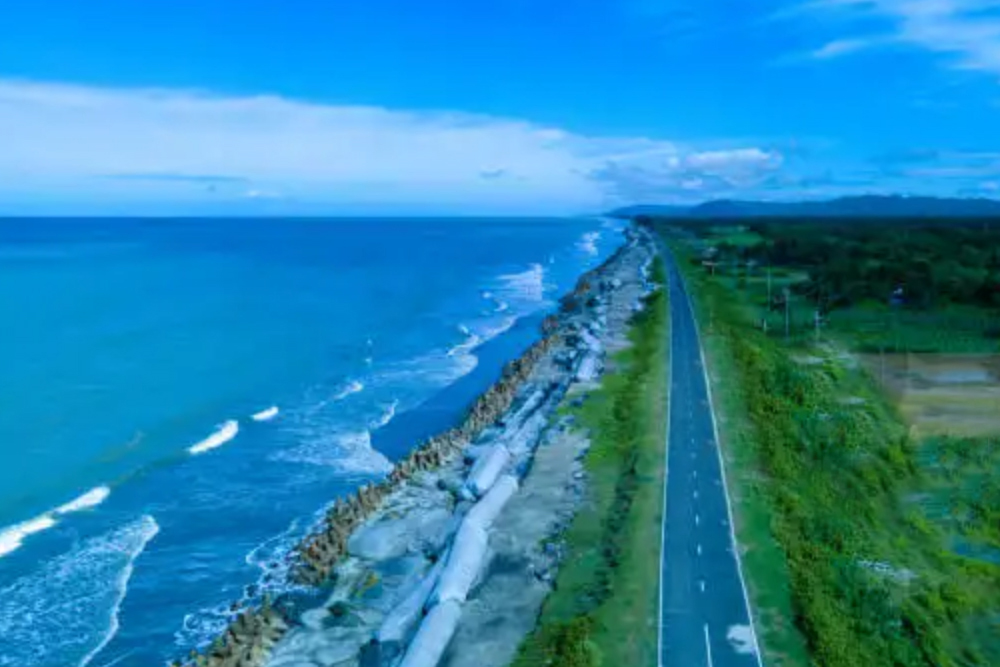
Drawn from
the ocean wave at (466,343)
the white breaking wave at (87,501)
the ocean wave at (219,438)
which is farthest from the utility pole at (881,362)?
the white breaking wave at (87,501)

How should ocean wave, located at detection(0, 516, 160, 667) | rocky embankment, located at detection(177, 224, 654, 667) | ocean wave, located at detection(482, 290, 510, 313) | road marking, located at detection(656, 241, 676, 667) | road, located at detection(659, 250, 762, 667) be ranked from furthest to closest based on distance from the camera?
ocean wave, located at detection(482, 290, 510, 313) → ocean wave, located at detection(0, 516, 160, 667) → rocky embankment, located at detection(177, 224, 654, 667) → road marking, located at detection(656, 241, 676, 667) → road, located at detection(659, 250, 762, 667)

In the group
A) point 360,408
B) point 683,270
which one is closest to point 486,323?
point 360,408

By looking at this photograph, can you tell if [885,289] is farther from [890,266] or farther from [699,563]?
[699,563]

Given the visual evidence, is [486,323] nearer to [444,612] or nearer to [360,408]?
[360,408]

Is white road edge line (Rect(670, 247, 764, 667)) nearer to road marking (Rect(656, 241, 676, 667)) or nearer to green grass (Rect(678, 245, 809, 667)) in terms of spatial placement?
green grass (Rect(678, 245, 809, 667))

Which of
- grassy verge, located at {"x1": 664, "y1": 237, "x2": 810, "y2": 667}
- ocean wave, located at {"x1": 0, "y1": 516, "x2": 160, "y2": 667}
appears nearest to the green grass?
grassy verge, located at {"x1": 664, "y1": 237, "x2": 810, "y2": 667}
